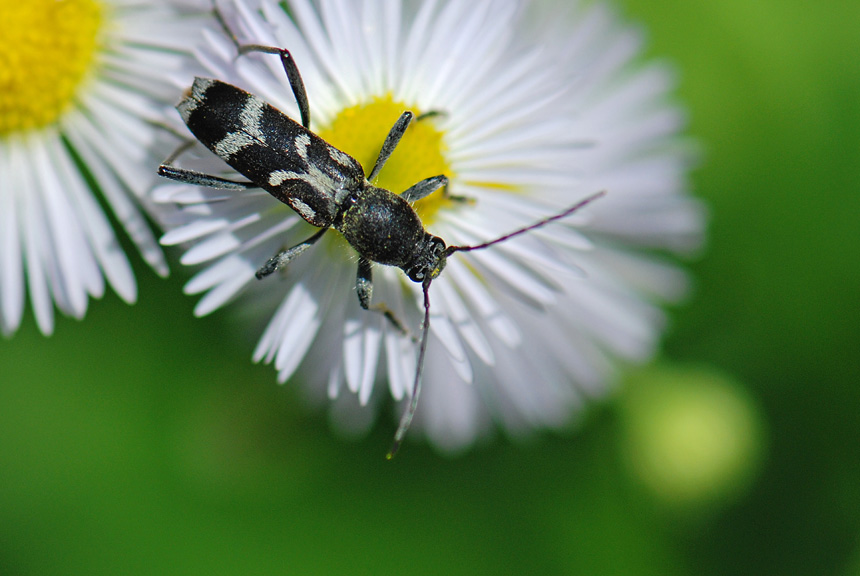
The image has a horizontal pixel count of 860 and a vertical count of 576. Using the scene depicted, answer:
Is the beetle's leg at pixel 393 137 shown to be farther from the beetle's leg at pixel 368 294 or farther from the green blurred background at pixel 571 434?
the green blurred background at pixel 571 434

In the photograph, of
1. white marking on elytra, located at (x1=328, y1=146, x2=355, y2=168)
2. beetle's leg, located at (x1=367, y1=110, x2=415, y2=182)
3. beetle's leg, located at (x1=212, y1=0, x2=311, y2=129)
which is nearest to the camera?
beetle's leg, located at (x1=212, y1=0, x2=311, y2=129)

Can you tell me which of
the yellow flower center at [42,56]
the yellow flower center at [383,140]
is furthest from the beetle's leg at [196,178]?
the yellow flower center at [42,56]

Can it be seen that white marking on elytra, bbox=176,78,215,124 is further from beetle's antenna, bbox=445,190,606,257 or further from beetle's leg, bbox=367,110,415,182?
beetle's antenna, bbox=445,190,606,257

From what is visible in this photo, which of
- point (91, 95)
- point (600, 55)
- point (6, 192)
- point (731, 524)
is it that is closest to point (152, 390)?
point (6, 192)

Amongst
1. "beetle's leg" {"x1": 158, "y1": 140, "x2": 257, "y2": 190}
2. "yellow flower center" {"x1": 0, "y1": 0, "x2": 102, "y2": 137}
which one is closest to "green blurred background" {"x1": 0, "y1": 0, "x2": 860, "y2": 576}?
"yellow flower center" {"x1": 0, "y1": 0, "x2": 102, "y2": 137}

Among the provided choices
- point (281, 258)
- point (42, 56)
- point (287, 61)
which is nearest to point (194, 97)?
point (287, 61)

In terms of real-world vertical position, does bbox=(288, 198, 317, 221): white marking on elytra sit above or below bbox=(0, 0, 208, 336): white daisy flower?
below
